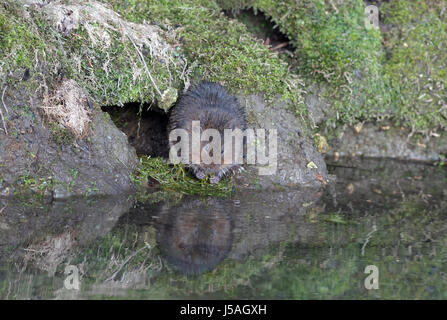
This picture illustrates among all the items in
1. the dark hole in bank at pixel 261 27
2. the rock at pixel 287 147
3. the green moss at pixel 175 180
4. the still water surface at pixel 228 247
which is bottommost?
the still water surface at pixel 228 247

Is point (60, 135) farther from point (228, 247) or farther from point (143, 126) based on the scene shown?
point (228, 247)

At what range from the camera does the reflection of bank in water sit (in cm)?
387

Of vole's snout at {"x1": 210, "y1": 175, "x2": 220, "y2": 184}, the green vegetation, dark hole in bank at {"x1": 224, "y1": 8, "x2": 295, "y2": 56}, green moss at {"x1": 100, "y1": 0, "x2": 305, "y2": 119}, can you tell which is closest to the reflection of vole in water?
vole's snout at {"x1": 210, "y1": 175, "x2": 220, "y2": 184}

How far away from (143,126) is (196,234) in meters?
2.55

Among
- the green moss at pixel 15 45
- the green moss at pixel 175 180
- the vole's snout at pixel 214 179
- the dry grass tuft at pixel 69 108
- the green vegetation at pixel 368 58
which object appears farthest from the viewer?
the green vegetation at pixel 368 58

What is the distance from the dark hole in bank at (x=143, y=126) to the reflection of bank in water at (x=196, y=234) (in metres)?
1.40

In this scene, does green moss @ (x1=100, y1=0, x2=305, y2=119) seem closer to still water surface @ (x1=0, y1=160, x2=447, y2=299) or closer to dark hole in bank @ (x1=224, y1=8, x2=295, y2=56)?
dark hole in bank @ (x1=224, y1=8, x2=295, y2=56)

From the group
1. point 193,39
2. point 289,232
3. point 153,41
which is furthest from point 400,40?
point 289,232

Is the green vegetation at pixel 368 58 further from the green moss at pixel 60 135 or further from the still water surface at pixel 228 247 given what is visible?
the green moss at pixel 60 135

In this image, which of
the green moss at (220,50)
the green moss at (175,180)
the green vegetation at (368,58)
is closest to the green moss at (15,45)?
the green moss at (220,50)

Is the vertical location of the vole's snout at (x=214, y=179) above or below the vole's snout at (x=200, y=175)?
below

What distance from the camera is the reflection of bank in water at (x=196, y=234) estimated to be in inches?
152

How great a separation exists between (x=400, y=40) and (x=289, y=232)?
167 inches

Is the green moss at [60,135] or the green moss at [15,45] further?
the green moss at [60,135]
